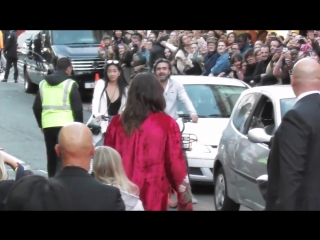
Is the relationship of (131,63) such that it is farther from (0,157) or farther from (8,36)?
(0,157)

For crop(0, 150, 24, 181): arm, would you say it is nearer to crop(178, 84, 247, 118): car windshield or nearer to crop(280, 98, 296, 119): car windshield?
crop(280, 98, 296, 119): car windshield

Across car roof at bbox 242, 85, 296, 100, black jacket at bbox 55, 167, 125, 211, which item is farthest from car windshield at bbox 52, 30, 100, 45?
black jacket at bbox 55, 167, 125, 211

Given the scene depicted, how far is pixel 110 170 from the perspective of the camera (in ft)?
16.8

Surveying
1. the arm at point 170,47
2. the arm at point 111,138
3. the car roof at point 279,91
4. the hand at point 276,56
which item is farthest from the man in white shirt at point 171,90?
the arm at point 170,47

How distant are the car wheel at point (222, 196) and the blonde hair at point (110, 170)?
453 centimetres

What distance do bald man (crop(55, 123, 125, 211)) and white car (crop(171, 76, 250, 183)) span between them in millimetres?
6188

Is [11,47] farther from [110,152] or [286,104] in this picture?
[110,152]

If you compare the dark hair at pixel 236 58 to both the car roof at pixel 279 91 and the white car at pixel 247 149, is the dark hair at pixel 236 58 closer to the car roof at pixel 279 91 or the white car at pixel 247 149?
the white car at pixel 247 149

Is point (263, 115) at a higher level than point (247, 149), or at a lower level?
higher

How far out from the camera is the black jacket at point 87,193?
14.1 ft

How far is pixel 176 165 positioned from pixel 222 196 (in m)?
3.58

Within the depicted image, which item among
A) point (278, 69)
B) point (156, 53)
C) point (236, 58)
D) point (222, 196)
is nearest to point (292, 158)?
point (222, 196)

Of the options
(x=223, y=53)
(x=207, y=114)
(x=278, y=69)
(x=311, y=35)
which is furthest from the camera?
(x=223, y=53)
